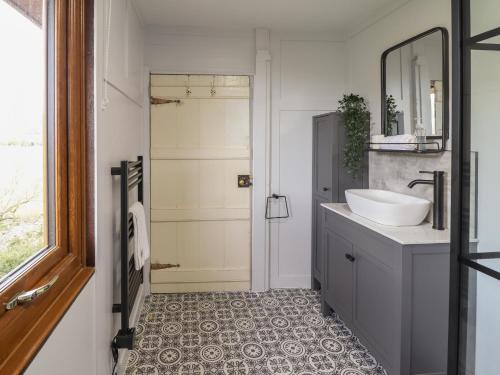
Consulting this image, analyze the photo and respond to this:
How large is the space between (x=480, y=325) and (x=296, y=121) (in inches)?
95.9

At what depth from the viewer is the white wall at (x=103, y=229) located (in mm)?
1322

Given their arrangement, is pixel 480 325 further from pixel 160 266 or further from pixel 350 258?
pixel 160 266

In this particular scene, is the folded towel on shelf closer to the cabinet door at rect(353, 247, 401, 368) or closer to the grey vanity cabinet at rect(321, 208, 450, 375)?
the grey vanity cabinet at rect(321, 208, 450, 375)

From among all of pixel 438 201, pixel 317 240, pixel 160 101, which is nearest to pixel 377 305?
pixel 438 201

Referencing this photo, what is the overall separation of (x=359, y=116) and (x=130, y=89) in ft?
5.70

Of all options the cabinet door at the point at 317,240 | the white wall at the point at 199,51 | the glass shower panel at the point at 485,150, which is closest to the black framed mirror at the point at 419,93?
the glass shower panel at the point at 485,150

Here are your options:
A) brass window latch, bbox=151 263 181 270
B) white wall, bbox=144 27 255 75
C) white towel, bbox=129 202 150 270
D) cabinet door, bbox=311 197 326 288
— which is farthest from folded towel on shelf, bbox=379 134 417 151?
brass window latch, bbox=151 263 181 270

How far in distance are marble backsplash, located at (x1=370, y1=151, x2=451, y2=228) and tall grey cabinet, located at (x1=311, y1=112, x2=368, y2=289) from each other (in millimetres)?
155

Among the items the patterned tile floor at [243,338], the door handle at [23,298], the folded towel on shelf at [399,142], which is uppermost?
the folded towel on shelf at [399,142]

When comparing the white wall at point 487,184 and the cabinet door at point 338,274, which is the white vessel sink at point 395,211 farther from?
the white wall at point 487,184

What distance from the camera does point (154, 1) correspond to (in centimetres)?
286

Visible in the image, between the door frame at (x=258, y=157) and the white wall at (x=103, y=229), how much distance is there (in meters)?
0.79

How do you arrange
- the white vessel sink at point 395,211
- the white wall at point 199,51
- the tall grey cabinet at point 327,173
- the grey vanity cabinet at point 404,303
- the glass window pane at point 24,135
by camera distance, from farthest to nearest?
the white wall at point 199,51 → the tall grey cabinet at point 327,173 → the white vessel sink at point 395,211 → the grey vanity cabinet at point 404,303 → the glass window pane at point 24,135

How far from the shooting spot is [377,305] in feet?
7.34
